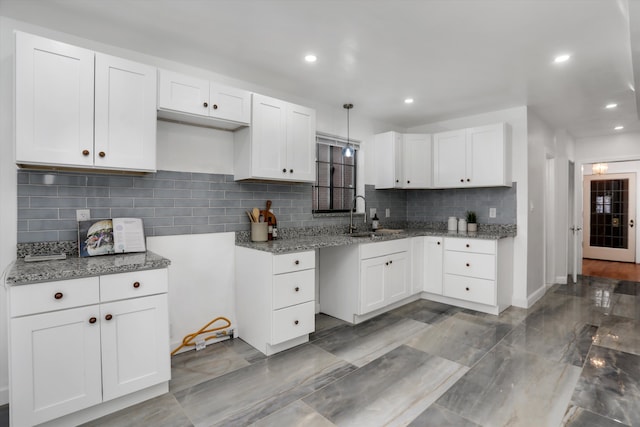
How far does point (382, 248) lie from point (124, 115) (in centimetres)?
268

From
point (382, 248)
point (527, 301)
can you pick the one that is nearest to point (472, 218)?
point (527, 301)

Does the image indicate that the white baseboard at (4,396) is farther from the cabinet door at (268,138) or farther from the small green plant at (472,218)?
the small green plant at (472,218)

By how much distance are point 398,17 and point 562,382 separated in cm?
273

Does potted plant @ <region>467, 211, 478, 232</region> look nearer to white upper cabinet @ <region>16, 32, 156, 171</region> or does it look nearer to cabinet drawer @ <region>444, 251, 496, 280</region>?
cabinet drawer @ <region>444, 251, 496, 280</region>

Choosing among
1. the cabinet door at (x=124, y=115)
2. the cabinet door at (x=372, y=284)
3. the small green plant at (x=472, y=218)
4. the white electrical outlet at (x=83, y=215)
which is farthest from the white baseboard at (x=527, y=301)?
the white electrical outlet at (x=83, y=215)

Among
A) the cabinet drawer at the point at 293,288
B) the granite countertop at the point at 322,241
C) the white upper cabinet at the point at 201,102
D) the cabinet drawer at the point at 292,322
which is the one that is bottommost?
the cabinet drawer at the point at 292,322

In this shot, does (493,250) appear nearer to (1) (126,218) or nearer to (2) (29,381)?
(1) (126,218)

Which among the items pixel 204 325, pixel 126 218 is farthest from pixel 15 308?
pixel 204 325

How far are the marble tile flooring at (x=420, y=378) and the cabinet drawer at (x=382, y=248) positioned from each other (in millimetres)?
729

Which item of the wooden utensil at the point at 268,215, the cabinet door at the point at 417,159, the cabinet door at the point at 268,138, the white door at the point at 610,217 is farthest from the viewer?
the white door at the point at 610,217

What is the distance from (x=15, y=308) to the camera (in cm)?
168

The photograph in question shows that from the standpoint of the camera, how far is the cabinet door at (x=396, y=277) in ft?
12.4

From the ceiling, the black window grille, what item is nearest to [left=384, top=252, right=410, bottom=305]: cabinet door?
the black window grille

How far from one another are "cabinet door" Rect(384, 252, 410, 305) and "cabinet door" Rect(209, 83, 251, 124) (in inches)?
85.3
